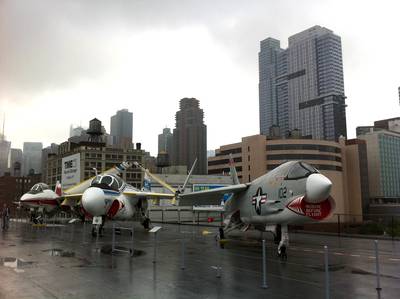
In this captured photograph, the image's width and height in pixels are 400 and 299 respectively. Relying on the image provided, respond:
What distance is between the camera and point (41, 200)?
3759cm

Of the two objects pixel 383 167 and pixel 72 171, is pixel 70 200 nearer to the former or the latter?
pixel 72 171

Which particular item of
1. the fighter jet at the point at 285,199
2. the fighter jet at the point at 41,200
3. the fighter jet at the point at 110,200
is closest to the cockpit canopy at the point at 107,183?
the fighter jet at the point at 110,200

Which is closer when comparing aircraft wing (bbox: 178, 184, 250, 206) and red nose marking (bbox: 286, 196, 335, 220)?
red nose marking (bbox: 286, 196, 335, 220)

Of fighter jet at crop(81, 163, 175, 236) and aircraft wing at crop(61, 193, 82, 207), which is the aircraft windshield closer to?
fighter jet at crop(81, 163, 175, 236)

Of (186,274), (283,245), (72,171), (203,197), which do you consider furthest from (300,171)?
(72,171)

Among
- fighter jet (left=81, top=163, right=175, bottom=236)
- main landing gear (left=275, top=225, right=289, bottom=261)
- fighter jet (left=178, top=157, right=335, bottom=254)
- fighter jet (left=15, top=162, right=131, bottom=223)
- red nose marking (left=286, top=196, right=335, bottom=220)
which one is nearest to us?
fighter jet (left=178, top=157, right=335, bottom=254)

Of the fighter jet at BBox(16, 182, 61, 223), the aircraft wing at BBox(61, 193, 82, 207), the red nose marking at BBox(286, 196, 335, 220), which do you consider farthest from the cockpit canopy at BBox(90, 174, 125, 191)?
the fighter jet at BBox(16, 182, 61, 223)

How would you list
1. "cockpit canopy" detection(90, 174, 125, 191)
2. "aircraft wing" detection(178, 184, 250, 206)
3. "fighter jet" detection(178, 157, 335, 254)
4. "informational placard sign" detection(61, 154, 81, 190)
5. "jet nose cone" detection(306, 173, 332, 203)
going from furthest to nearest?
"informational placard sign" detection(61, 154, 81, 190) < "cockpit canopy" detection(90, 174, 125, 191) < "aircraft wing" detection(178, 184, 250, 206) < "fighter jet" detection(178, 157, 335, 254) < "jet nose cone" detection(306, 173, 332, 203)

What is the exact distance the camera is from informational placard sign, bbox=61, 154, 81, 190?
232 feet

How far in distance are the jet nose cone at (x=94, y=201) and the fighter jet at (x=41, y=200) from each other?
16591mm

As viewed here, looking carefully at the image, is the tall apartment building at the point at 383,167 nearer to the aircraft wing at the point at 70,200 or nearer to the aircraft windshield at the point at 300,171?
the aircraft wing at the point at 70,200

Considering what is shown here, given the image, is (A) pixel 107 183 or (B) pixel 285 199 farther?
(A) pixel 107 183

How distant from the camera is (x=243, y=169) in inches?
5354

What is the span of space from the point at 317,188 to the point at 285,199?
75.0 inches
